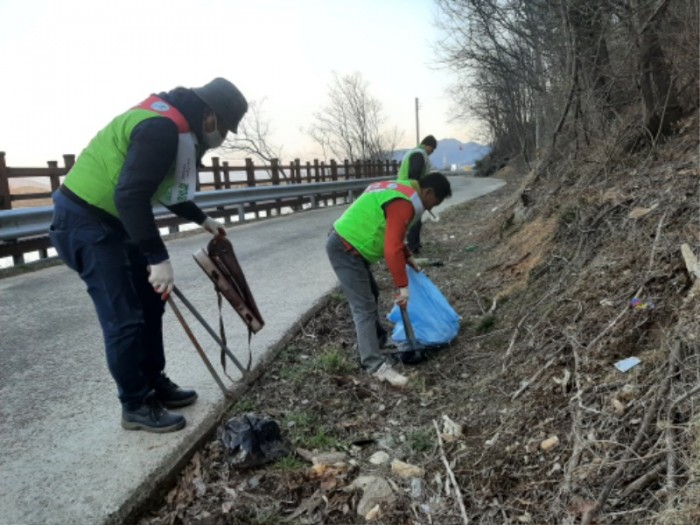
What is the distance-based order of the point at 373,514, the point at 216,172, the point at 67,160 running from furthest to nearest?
the point at 216,172, the point at 67,160, the point at 373,514

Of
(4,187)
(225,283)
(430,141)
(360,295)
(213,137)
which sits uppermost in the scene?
(430,141)

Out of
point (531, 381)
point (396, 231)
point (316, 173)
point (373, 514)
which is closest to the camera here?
point (373, 514)

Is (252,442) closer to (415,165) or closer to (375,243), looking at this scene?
(375,243)

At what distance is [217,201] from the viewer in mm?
12422

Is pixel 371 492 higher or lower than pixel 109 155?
lower

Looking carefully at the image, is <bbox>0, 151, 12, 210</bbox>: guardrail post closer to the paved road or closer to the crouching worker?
the paved road

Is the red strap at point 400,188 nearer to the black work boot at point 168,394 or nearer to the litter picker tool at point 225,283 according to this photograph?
the litter picker tool at point 225,283

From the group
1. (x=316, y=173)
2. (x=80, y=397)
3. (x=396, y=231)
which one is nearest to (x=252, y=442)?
(x=80, y=397)

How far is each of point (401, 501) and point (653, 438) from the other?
1145mm

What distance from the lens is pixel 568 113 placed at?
29.3 feet

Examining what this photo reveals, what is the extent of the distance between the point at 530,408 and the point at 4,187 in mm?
8111

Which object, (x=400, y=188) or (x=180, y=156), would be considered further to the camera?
(x=400, y=188)

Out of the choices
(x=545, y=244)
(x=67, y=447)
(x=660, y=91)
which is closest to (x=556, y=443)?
(x=67, y=447)

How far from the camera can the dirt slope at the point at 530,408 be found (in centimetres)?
232
